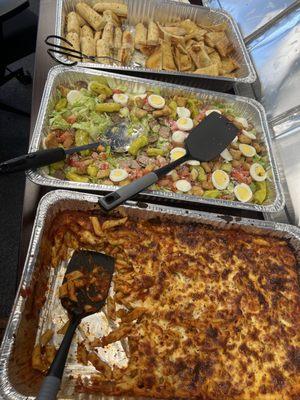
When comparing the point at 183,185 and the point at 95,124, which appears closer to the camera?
the point at 183,185

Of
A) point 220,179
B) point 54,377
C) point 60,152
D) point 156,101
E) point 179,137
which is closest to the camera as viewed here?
point 54,377

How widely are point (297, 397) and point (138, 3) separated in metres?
2.95

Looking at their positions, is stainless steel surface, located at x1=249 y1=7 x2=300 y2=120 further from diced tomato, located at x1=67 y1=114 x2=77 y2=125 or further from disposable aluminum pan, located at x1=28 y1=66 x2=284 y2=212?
diced tomato, located at x1=67 y1=114 x2=77 y2=125

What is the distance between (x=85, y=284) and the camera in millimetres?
1642

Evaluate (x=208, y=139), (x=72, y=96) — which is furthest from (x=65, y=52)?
(x=208, y=139)

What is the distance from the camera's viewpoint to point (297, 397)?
5.11 ft

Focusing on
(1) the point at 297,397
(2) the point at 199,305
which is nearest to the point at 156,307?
(2) the point at 199,305

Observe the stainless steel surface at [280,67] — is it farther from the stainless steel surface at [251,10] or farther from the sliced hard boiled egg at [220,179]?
the sliced hard boiled egg at [220,179]

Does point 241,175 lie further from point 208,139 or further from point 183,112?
→ point 183,112

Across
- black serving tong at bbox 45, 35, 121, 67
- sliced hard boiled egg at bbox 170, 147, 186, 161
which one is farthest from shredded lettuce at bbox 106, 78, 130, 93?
sliced hard boiled egg at bbox 170, 147, 186, 161

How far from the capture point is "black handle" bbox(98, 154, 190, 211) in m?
1.62

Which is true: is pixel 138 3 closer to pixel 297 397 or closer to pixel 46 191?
pixel 46 191

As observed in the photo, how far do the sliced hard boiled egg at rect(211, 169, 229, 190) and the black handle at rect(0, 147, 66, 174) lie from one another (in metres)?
0.92

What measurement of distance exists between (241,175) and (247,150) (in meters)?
0.20
